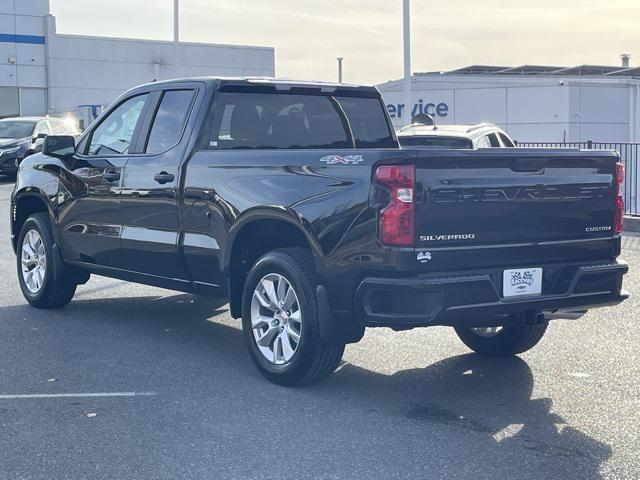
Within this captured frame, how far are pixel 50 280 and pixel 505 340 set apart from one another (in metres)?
3.97

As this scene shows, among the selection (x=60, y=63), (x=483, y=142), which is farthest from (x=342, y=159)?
(x=60, y=63)

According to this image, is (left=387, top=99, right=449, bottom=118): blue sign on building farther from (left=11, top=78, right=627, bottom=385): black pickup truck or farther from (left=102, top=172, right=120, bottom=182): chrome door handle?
(left=102, top=172, right=120, bottom=182): chrome door handle

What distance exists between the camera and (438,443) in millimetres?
5262

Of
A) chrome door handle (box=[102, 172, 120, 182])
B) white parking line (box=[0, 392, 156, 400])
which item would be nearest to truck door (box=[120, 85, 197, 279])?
chrome door handle (box=[102, 172, 120, 182])

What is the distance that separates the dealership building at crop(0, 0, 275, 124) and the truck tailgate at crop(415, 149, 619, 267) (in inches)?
1867

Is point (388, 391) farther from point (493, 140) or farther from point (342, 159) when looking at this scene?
point (493, 140)

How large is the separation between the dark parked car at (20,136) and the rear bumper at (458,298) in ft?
67.8

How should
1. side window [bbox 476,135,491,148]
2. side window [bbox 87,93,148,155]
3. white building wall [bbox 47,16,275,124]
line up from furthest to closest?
1. white building wall [bbox 47,16,275,124]
2. side window [bbox 476,135,491,148]
3. side window [bbox 87,93,148,155]

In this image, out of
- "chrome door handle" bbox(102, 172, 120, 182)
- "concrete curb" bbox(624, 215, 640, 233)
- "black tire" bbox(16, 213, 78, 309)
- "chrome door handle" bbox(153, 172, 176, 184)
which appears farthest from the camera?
"concrete curb" bbox(624, 215, 640, 233)

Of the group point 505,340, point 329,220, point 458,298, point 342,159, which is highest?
point 342,159

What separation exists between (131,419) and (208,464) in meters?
0.94

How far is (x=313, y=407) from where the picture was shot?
601 cm

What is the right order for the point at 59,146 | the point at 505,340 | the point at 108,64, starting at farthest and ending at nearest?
the point at 108,64 < the point at 59,146 < the point at 505,340

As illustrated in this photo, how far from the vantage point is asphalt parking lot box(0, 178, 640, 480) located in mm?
4949
